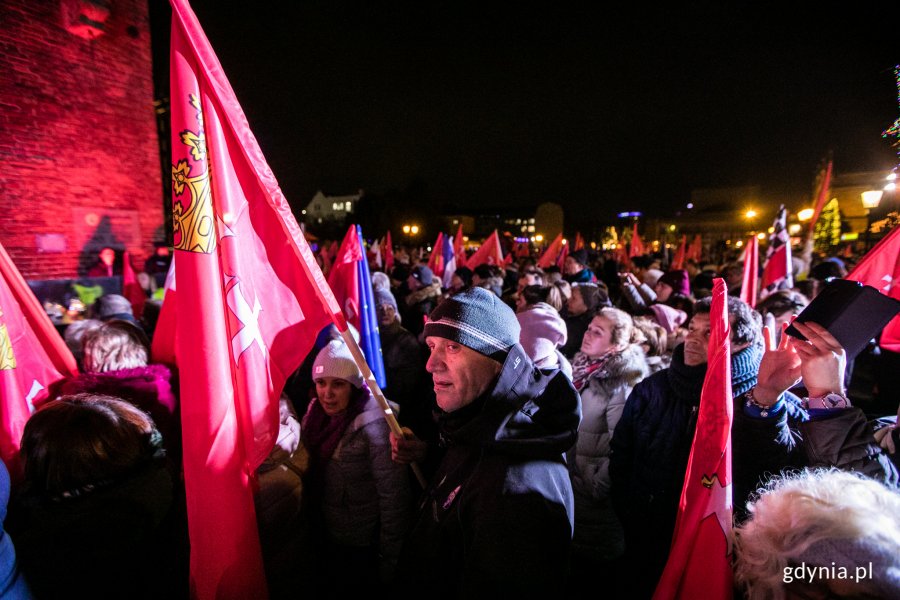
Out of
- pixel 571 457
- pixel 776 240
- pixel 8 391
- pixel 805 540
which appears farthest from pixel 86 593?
pixel 776 240

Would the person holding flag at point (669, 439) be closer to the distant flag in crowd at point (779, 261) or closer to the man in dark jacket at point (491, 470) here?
the man in dark jacket at point (491, 470)

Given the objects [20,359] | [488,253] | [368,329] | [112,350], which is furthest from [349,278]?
[488,253]

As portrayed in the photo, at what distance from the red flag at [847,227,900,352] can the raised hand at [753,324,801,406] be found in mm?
2106

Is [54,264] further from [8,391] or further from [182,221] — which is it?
[182,221]

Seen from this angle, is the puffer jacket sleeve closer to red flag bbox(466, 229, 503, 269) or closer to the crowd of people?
the crowd of people

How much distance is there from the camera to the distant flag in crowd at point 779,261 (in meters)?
7.17

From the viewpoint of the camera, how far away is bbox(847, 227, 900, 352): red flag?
136 inches

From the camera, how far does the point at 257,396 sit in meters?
2.03

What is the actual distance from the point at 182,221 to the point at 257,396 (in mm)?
871

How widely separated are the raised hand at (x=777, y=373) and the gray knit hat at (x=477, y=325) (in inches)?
52.2

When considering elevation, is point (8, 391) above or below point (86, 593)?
above

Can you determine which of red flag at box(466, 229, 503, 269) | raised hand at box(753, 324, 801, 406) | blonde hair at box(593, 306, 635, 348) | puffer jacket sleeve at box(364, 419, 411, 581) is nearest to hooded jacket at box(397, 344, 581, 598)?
puffer jacket sleeve at box(364, 419, 411, 581)

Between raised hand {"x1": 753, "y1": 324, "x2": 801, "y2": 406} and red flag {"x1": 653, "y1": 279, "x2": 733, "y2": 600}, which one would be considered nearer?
red flag {"x1": 653, "y1": 279, "x2": 733, "y2": 600}

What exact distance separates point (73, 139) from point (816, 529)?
11.9m
